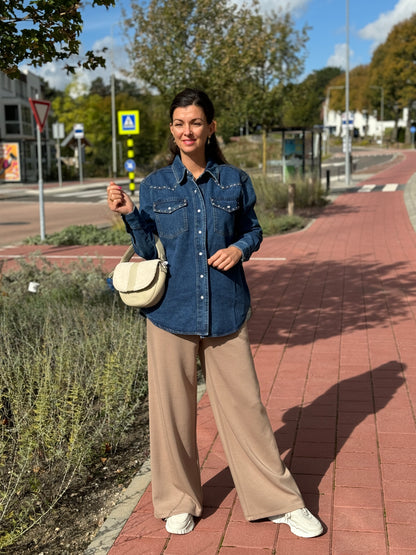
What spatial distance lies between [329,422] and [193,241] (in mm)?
1934

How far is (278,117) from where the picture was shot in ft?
93.7

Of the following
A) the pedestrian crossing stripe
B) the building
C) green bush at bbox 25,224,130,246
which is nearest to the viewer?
green bush at bbox 25,224,130,246

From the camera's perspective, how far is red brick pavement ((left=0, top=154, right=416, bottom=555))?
3.10 metres

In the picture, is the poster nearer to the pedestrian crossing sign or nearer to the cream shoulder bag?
the pedestrian crossing sign

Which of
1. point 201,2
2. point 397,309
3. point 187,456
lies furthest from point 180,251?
point 201,2

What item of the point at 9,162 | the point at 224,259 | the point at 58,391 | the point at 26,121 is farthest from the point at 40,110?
the point at 26,121

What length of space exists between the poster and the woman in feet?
138

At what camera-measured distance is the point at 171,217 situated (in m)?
2.99

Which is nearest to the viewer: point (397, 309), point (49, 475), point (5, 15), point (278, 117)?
point (49, 475)

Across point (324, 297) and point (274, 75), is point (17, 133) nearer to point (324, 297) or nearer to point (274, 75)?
point (274, 75)

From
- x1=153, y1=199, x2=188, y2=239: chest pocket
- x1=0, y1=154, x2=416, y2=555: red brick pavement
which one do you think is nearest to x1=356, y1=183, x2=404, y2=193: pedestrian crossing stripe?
x1=0, y1=154, x2=416, y2=555: red brick pavement

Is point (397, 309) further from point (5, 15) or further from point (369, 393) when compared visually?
point (5, 15)

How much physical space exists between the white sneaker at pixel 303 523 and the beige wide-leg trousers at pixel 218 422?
37 mm

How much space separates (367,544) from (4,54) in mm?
4003
